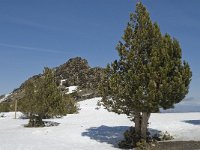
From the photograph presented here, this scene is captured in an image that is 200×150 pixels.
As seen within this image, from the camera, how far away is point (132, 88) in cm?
2283

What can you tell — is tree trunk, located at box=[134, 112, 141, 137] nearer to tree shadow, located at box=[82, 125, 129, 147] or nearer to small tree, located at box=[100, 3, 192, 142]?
small tree, located at box=[100, 3, 192, 142]

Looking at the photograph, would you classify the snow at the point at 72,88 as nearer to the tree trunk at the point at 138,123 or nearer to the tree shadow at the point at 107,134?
the tree shadow at the point at 107,134

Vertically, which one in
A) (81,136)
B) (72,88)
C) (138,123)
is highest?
(72,88)

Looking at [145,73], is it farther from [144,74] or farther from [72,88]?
[72,88]

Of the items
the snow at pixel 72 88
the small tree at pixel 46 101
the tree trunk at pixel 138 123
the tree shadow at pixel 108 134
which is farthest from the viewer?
the snow at pixel 72 88

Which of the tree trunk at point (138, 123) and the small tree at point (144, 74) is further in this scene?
the tree trunk at point (138, 123)

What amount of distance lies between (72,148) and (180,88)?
7100 mm

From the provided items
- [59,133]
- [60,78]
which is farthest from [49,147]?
[60,78]

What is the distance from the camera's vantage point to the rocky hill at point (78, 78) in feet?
209

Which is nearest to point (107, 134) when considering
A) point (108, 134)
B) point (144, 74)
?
point (108, 134)

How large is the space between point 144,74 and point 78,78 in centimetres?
5094

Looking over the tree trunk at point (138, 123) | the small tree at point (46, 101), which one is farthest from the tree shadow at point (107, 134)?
the small tree at point (46, 101)

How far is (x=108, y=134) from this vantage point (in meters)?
28.2

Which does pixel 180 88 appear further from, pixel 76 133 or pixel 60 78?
pixel 60 78
